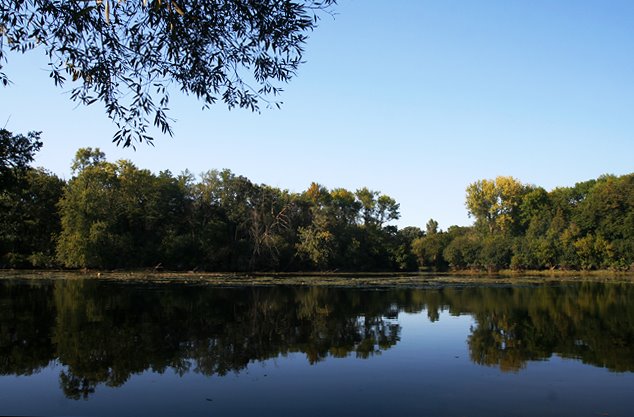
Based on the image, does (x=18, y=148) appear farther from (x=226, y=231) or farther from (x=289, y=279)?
(x=226, y=231)

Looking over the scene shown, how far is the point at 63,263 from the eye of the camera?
56.6 m

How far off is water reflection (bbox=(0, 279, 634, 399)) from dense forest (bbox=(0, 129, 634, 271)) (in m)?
32.4

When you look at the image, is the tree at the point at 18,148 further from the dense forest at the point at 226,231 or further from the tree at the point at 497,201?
the tree at the point at 497,201

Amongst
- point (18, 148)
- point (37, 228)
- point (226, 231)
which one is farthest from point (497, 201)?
point (18, 148)

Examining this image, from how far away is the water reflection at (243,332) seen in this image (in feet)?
35.4

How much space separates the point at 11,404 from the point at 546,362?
9942 mm

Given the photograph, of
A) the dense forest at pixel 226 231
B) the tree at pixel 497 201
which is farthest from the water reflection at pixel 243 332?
the tree at pixel 497 201

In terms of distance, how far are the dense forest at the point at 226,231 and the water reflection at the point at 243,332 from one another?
106 ft

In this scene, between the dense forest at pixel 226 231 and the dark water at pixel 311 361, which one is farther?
the dense forest at pixel 226 231

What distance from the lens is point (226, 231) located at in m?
63.8

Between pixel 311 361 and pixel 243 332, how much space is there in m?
4.26

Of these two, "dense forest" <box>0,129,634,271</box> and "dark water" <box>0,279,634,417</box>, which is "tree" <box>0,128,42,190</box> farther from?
"dense forest" <box>0,129,634,271</box>

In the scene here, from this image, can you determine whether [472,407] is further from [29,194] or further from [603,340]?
[29,194]

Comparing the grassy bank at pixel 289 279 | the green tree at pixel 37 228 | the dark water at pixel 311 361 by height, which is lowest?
the dark water at pixel 311 361
